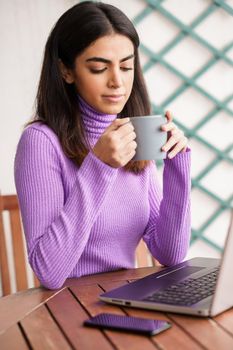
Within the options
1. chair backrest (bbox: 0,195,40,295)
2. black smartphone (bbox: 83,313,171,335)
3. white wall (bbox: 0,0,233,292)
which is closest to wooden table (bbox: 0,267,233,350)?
black smartphone (bbox: 83,313,171,335)

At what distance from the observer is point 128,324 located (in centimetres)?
63

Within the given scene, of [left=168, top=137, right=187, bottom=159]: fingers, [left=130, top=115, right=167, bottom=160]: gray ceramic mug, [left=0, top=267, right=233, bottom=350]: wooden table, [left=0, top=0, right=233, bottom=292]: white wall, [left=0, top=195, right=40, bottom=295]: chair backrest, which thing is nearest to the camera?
[left=0, top=267, right=233, bottom=350]: wooden table

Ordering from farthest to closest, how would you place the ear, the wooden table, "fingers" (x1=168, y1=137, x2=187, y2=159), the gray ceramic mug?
the ear, "fingers" (x1=168, y1=137, x2=187, y2=159), the gray ceramic mug, the wooden table

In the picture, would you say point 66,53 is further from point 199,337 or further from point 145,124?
point 199,337

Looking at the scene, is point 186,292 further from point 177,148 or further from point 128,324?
point 177,148

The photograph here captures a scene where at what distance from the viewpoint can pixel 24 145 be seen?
0.97 meters

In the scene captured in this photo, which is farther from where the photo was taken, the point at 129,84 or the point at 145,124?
the point at 129,84

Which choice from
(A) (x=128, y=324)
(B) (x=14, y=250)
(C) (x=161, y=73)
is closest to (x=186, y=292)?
(A) (x=128, y=324)

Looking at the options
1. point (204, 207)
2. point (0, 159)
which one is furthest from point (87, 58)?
point (204, 207)

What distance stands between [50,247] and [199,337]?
343mm

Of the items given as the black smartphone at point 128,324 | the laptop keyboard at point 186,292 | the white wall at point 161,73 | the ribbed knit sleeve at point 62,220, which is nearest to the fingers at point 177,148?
the ribbed knit sleeve at point 62,220

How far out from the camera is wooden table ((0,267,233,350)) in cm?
58

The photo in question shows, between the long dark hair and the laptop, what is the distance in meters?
0.29

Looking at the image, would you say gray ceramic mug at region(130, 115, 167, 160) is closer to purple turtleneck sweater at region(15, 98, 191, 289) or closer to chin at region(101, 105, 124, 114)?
purple turtleneck sweater at region(15, 98, 191, 289)
